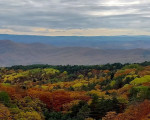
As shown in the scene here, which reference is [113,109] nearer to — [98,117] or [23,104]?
[98,117]

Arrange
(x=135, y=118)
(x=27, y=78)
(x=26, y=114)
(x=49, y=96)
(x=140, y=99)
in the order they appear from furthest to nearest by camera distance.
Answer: (x=27, y=78) < (x=49, y=96) < (x=140, y=99) < (x=26, y=114) < (x=135, y=118)

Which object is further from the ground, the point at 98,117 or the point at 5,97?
the point at 5,97

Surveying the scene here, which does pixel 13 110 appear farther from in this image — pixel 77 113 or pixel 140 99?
pixel 140 99

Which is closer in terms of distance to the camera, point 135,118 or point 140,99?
point 135,118

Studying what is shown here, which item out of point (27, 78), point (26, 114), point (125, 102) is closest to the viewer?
point (26, 114)

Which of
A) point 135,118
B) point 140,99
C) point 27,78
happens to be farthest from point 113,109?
point 27,78

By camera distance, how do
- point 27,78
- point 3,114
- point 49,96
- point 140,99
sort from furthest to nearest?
point 27,78 < point 49,96 < point 140,99 < point 3,114

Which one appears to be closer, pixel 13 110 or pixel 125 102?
pixel 13 110

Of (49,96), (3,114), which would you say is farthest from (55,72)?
(3,114)

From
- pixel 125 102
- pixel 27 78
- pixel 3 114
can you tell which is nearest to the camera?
pixel 3 114

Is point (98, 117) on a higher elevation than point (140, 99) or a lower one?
lower
